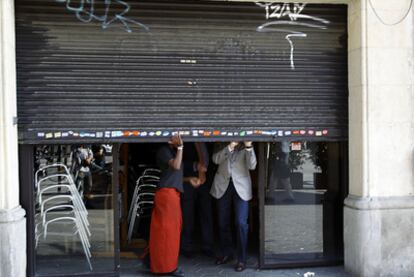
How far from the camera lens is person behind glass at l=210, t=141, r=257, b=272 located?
6441 mm

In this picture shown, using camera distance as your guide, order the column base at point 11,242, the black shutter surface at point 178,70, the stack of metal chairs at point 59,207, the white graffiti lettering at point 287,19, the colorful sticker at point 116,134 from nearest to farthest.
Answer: the column base at point 11,242 → the black shutter surface at point 178,70 → the colorful sticker at point 116,134 → the stack of metal chairs at point 59,207 → the white graffiti lettering at point 287,19

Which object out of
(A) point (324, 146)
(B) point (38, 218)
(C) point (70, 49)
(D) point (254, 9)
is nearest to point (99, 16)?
(C) point (70, 49)

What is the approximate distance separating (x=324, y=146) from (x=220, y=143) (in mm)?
1363

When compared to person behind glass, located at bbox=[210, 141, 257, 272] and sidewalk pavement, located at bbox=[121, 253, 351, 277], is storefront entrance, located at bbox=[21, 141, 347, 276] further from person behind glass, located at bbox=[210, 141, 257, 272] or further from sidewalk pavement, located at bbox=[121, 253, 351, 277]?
person behind glass, located at bbox=[210, 141, 257, 272]

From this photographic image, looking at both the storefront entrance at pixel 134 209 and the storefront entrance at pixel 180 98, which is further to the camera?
the storefront entrance at pixel 134 209

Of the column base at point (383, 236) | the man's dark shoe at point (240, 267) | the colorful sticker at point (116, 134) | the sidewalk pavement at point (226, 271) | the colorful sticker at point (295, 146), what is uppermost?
the colorful sticker at point (116, 134)

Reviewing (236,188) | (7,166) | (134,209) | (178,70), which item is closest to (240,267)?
(236,188)

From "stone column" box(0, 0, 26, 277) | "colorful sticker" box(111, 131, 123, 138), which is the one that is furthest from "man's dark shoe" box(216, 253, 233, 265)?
"stone column" box(0, 0, 26, 277)

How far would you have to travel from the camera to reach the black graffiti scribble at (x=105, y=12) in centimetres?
590

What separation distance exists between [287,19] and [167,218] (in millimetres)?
2767

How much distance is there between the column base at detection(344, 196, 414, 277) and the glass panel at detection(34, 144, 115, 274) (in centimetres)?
289

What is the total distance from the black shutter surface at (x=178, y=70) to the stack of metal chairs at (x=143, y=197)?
1.71 metres

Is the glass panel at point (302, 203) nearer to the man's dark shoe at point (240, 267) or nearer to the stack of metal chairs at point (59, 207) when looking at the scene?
the man's dark shoe at point (240, 267)

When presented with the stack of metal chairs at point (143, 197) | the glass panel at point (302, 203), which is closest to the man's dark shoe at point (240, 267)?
the glass panel at point (302, 203)
